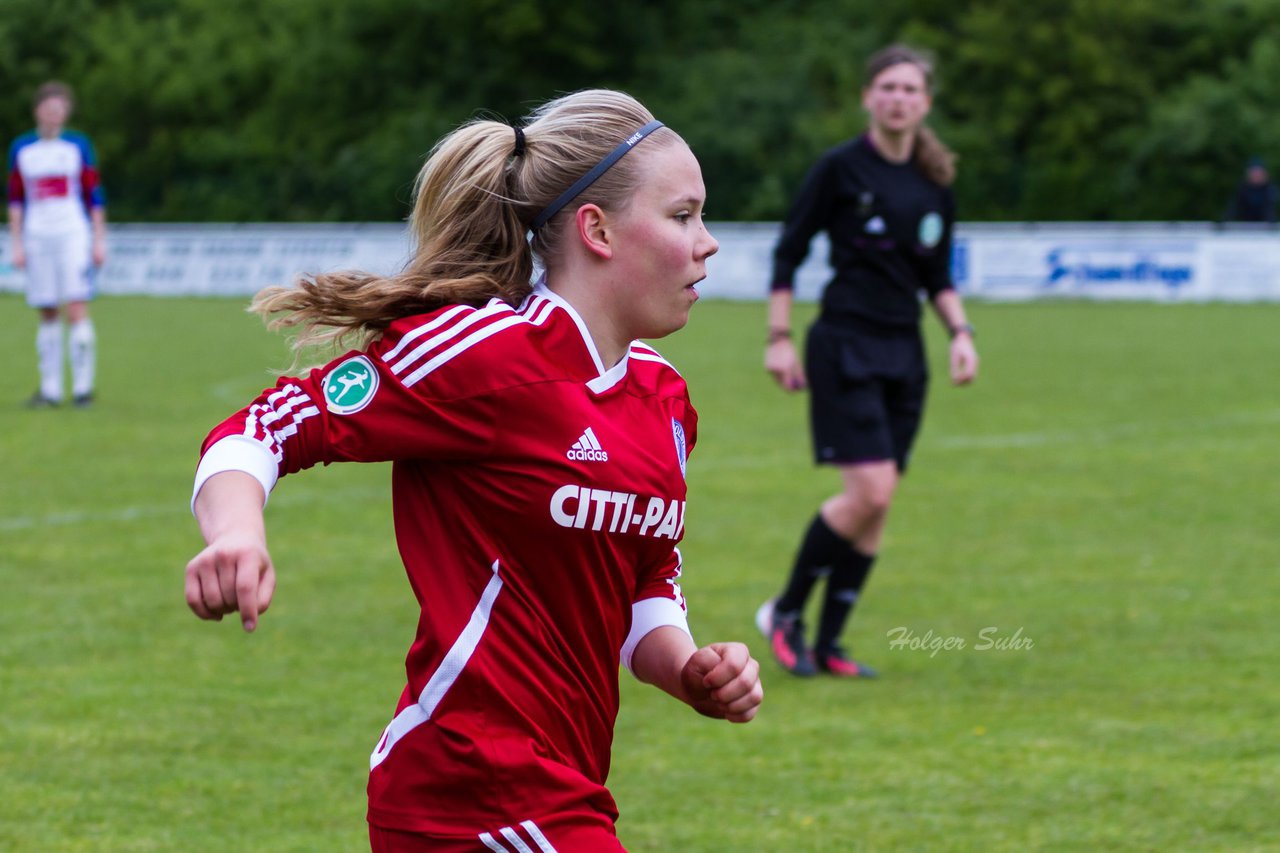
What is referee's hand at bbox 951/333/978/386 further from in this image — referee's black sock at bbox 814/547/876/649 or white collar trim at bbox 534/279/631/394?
white collar trim at bbox 534/279/631/394

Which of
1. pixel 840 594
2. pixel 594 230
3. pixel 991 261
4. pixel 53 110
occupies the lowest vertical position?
pixel 991 261

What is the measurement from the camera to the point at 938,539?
8.74 metres

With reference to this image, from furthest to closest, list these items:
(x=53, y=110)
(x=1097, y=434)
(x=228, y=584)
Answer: (x=53, y=110), (x=1097, y=434), (x=228, y=584)

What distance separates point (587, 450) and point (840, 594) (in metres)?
3.76

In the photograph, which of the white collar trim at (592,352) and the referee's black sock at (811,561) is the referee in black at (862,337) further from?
the white collar trim at (592,352)

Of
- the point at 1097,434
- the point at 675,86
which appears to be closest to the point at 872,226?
the point at 1097,434

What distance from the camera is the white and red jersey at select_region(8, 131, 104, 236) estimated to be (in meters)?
13.6

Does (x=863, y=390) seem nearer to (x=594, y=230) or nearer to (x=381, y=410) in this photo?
(x=594, y=230)

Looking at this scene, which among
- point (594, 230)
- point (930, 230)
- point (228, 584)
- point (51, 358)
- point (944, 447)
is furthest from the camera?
point (51, 358)

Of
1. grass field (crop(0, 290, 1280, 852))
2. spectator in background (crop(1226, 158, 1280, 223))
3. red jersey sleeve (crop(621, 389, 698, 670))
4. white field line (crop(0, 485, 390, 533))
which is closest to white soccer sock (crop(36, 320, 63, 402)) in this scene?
grass field (crop(0, 290, 1280, 852))

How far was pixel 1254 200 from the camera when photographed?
31.3 metres

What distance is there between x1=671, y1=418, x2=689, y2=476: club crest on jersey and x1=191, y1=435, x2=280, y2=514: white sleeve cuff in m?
0.70

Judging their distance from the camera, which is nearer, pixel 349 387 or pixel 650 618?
pixel 349 387

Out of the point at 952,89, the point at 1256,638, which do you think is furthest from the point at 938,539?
the point at 952,89
